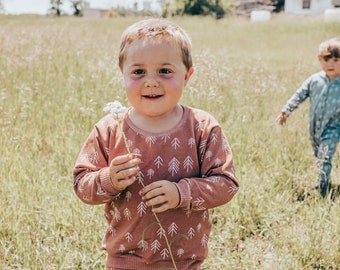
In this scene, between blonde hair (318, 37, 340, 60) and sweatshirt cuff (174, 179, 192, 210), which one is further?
blonde hair (318, 37, 340, 60)

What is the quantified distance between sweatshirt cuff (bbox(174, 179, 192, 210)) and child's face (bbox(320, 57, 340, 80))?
9.71 ft

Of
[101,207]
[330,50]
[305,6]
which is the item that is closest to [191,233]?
[101,207]

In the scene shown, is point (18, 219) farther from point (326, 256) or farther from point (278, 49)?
point (278, 49)

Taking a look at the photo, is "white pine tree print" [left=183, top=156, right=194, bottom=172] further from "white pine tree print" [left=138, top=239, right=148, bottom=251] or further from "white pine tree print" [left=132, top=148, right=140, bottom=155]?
"white pine tree print" [left=138, top=239, right=148, bottom=251]

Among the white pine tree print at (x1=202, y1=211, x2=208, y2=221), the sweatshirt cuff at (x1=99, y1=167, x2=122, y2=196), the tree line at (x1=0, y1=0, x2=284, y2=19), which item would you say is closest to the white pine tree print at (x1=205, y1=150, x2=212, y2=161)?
the white pine tree print at (x1=202, y1=211, x2=208, y2=221)

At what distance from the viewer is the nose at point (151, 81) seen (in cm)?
158

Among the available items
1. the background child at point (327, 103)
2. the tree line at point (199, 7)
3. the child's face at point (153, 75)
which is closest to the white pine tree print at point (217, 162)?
the child's face at point (153, 75)

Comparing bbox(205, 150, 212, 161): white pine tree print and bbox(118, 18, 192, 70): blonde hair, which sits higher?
bbox(118, 18, 192, 70): blonde hair

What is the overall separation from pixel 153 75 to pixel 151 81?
3cm

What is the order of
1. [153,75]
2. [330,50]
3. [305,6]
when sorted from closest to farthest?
[153,75]
[330,50]
[305,6]

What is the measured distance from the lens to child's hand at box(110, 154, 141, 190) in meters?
1.48

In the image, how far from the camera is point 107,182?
1545mm

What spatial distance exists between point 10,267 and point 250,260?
4.20 feet

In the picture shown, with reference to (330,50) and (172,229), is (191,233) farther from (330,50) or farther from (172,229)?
(330,50)
